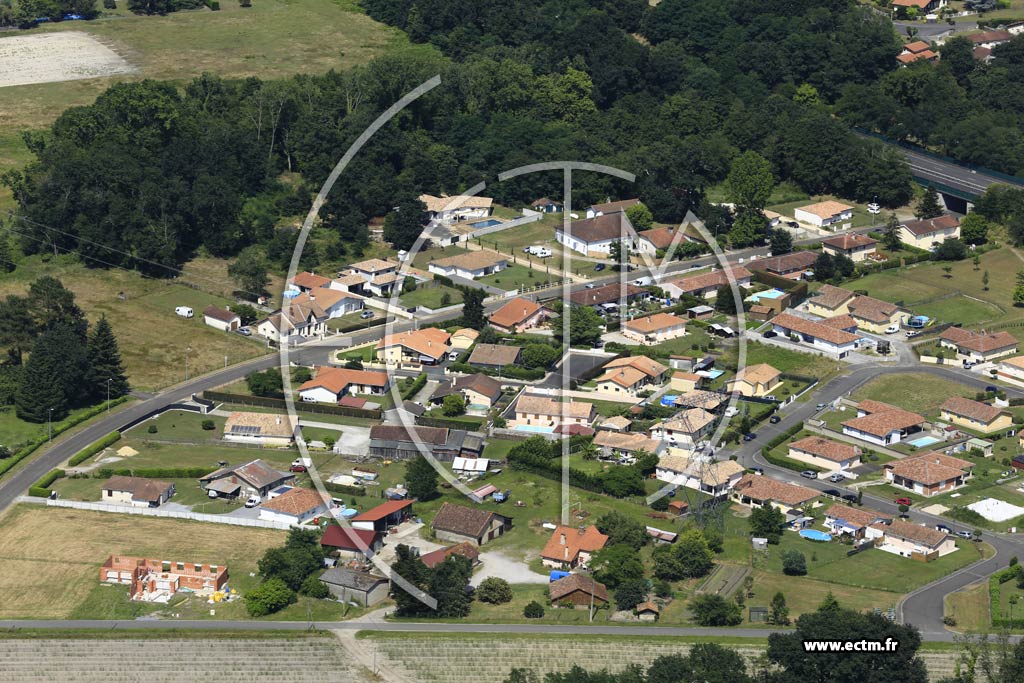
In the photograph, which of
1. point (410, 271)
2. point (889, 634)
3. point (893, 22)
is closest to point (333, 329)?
point (410, 271)

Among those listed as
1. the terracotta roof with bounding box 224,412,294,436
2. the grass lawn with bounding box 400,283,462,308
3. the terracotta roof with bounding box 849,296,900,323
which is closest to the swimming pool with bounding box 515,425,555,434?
the terracotta roof with bounding box 224,412,294,436

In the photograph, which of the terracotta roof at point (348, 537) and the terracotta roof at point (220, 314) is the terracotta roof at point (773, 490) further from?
the terracotta roof at point (220, 314)

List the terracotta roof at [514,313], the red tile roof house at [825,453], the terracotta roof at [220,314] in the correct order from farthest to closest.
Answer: the terracotta roof at [220,314]
the terracotta roof at [514,313]
the red tile roof house at [825,453]

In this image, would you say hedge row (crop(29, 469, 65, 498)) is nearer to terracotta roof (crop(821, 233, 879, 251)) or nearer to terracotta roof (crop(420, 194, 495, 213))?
terracotta roof (crop(420, 194, 495, 213))

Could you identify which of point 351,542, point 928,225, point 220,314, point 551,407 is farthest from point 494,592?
point 928,225

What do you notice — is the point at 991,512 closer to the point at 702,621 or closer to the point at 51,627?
the point at 702,621

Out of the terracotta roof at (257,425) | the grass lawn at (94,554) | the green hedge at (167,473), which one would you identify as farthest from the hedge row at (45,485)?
the terracotta roof at (257,425)

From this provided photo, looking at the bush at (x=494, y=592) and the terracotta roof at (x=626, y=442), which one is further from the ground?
the bush at (x=494, y=592)
